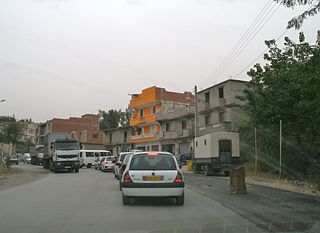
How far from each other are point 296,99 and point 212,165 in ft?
37.8

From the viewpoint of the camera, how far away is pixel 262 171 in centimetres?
2870

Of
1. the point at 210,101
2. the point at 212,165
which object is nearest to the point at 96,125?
the point at 210,101

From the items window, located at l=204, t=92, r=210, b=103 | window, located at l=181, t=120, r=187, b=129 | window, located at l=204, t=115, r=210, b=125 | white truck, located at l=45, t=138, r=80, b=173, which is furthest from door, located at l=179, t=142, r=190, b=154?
white truck, located at l=45, t=138, r=80, b=173

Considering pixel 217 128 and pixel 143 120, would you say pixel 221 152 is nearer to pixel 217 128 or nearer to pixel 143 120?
pixel 217 128

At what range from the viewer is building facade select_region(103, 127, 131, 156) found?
77069 millimetres

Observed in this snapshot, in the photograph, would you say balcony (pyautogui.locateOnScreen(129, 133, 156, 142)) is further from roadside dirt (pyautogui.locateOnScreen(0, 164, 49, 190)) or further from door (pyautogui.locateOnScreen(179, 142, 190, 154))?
roadside dirt (pyautogui.locateOnScreen(0, 164, 49, 190))

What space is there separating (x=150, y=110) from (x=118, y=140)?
13577mm

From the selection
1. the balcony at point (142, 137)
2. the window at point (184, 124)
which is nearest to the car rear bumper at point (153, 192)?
the window at point (184, 124)

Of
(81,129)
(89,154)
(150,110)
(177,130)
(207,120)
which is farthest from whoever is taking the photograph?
(81,129)

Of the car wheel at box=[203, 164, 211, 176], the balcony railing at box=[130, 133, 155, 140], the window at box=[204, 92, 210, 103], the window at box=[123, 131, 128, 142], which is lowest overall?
the car wheel at box=[203, 164, 211, 176]

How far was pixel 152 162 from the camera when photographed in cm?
1273

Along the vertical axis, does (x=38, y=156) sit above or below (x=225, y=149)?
above

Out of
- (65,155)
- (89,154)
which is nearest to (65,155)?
(65,155)

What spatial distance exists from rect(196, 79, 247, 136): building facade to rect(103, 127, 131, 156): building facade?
24.4 metres
